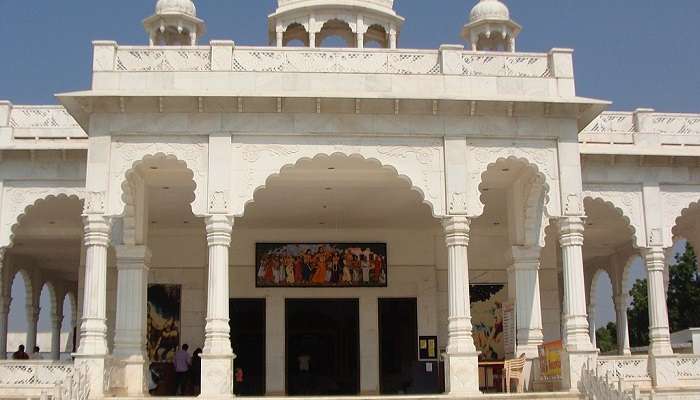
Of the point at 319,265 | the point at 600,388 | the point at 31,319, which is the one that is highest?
the point at 319,265

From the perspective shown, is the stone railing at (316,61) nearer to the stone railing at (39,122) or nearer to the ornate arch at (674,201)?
the stone railing at (39,122)

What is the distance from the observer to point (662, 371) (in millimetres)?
19297

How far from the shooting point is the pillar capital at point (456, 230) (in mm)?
17094

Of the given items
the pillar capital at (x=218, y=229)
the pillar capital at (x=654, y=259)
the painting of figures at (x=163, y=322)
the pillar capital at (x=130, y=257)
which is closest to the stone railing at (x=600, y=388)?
the pillar capital at (x=654, y=259)

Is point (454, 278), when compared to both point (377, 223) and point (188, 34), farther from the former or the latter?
point (188, 34)

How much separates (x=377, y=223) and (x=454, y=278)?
7.98 m

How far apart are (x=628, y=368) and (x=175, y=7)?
1399cm

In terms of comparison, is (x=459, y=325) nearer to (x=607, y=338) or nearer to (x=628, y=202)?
(x=628, y=202)

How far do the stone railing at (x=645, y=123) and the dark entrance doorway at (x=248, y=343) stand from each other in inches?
414

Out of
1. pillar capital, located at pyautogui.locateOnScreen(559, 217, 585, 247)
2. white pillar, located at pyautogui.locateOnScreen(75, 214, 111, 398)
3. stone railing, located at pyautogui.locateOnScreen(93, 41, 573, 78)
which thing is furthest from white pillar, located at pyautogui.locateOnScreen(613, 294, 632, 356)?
white pillar, located at pyautogui.locateOnScreen(75, 214, 111, 398)

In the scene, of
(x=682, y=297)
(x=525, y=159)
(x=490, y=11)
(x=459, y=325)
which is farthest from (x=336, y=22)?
(x=682, y=297)

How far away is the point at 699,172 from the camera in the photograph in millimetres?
21438

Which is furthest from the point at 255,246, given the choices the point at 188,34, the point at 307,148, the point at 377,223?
the point at 307,148

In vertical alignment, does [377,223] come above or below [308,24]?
below
